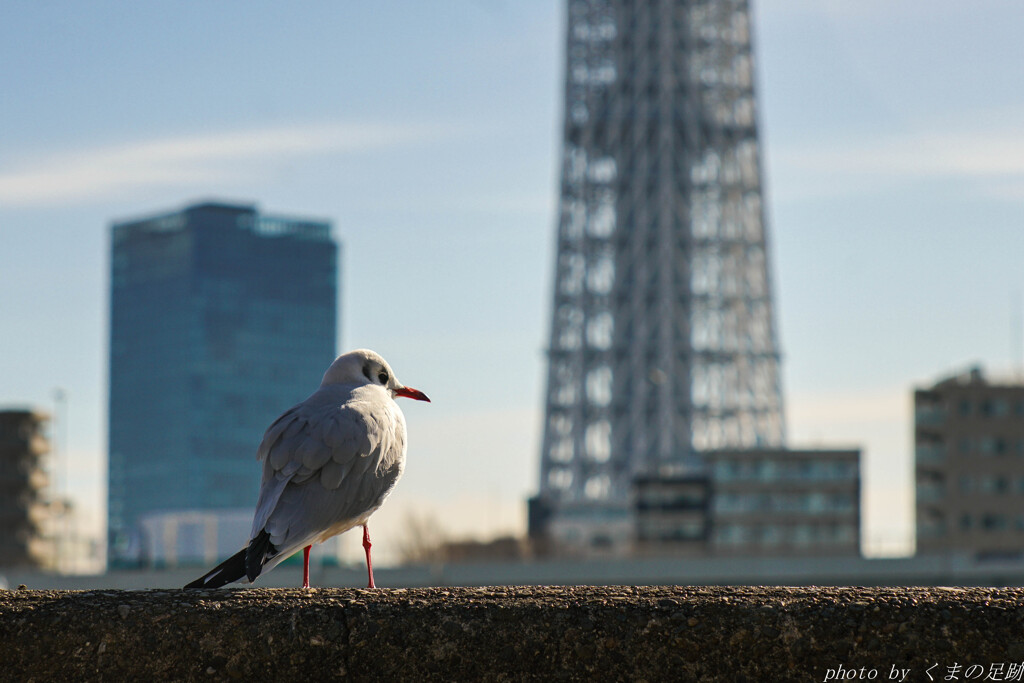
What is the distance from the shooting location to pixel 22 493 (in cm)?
14475

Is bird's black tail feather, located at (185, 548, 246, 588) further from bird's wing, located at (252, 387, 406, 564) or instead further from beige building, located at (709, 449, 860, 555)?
beige building, located at (709, 449, 860, 555)

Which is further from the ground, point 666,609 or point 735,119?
point 735,119

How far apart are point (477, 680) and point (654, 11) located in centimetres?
17107

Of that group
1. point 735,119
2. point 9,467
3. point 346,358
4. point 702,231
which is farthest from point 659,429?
point 346,358

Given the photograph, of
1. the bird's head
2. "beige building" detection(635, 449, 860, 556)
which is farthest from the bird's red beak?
"beige building" detection(635, 449, 860, 556)

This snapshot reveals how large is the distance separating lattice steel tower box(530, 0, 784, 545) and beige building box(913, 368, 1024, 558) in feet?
96.0

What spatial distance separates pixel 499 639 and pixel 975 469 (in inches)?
5197

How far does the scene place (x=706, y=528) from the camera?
134m

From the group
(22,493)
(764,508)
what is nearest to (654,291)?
(764,508)

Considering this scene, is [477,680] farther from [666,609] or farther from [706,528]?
[706,528]

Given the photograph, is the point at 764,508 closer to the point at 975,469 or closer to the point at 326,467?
the point at 975,469

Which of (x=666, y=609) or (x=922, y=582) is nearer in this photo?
(x=666, y=609)

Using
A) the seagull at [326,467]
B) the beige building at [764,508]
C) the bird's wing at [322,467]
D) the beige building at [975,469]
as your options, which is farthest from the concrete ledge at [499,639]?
the beige building at [975,469]

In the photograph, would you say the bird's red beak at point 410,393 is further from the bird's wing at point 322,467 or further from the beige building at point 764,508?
the beige building at point 764,508
